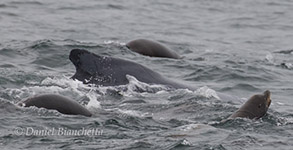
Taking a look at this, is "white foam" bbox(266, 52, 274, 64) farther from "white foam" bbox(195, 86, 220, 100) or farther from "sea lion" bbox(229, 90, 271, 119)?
"sea lion" bbox(229, 90, 271, 119)

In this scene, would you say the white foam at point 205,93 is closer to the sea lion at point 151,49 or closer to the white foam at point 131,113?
the white foam at point 131,113

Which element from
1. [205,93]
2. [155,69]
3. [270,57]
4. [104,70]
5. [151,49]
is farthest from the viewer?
[270,57]

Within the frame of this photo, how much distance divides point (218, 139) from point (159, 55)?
8.65 meters

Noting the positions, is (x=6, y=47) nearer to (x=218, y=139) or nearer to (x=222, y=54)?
(x=222, y=54)

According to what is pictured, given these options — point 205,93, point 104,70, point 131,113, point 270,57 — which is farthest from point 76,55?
point 270,57

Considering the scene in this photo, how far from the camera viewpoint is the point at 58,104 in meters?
11.7

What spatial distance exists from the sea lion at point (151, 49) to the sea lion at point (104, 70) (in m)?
4.82

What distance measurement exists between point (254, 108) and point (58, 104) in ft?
10.3

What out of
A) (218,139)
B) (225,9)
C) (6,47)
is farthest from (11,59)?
(225,9)

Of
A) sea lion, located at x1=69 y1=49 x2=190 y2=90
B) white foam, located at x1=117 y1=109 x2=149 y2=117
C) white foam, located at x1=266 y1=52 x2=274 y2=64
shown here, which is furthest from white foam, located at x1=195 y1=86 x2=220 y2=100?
white foam, located at x1=266 y1=52 x2=274 y2=64

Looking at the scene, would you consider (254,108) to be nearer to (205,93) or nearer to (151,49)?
(205,93)

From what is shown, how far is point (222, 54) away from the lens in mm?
21266

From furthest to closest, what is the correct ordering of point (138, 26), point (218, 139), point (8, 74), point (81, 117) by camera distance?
1. point (138, 26)
2. point (8, 74)
3. point (81, 117)
4. point (218, 139)

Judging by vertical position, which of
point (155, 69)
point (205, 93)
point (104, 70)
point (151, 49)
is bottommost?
point (155, 69)
